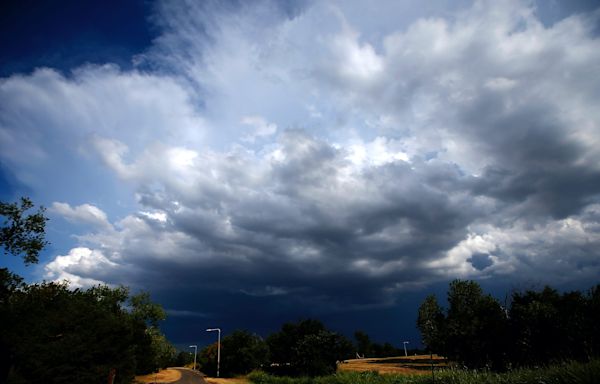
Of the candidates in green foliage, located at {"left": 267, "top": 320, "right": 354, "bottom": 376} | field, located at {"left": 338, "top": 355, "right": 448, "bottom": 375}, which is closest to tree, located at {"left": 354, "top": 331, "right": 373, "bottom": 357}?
field, located at {"left": 338, "top": 355, "right": 448, "bottom": 375}

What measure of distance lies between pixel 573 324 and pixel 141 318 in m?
71.1

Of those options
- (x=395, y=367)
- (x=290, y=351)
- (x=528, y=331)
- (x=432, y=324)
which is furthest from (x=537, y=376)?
(x=432, y=324)

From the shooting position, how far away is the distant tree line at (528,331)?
110 feet

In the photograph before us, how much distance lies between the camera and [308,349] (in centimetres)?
5622

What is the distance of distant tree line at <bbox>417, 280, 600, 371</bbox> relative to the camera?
33.5 metres

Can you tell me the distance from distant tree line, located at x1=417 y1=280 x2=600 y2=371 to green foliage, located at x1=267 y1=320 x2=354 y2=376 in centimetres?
1564

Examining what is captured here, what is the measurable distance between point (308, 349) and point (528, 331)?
2987 centimetres

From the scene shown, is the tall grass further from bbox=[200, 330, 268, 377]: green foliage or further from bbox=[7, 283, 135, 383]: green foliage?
bbox=[200, 330, 268, 377]: green foliage

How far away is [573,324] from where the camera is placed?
34000 mm

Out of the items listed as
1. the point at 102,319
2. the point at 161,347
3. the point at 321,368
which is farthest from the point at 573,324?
the point at 161,347

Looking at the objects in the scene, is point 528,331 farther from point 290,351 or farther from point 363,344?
point 363,344

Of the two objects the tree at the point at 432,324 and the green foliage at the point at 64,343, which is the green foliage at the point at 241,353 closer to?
the tree at the point at 432,324

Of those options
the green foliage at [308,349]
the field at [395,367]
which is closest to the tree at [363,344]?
the field at [395,367]

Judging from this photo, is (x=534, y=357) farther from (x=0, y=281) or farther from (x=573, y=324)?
(x=0, y=281)
